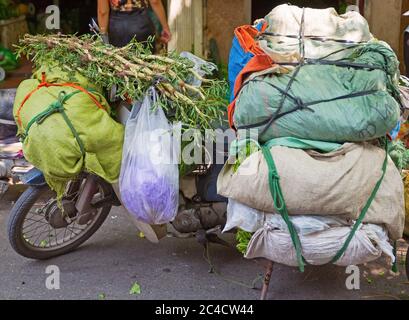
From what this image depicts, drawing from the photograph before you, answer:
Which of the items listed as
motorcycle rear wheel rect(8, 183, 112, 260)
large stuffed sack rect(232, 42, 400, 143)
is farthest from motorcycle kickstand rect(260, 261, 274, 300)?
motorcycle rear wheel rect(8, 183, 112, 260)

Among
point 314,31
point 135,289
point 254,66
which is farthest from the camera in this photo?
point 135,289

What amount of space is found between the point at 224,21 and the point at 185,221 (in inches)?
149

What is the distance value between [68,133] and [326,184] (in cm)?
142

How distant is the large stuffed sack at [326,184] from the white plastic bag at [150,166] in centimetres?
41

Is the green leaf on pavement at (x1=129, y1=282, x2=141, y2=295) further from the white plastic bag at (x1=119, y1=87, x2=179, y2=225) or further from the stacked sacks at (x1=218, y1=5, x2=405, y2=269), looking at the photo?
the stacked sacks at (x1=218, y1=5, x2=405, y2=269)

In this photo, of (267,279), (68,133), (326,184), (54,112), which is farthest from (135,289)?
(326,184)

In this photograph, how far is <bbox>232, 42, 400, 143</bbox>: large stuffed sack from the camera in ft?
10.00

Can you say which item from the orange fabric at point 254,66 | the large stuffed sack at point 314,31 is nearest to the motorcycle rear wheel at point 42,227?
the orange fabric at point 254,66

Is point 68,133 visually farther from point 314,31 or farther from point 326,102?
point 314,31

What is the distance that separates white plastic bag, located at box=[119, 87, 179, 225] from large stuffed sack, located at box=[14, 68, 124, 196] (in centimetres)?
11

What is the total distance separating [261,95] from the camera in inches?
124

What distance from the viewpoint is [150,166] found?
132 inches

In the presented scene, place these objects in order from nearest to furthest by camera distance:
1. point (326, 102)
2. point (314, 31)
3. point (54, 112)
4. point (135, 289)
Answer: point (326, 102) < point (54, 112) < point (314, 31) < point (135, 289)

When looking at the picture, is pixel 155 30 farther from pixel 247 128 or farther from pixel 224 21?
pixel 247 128
